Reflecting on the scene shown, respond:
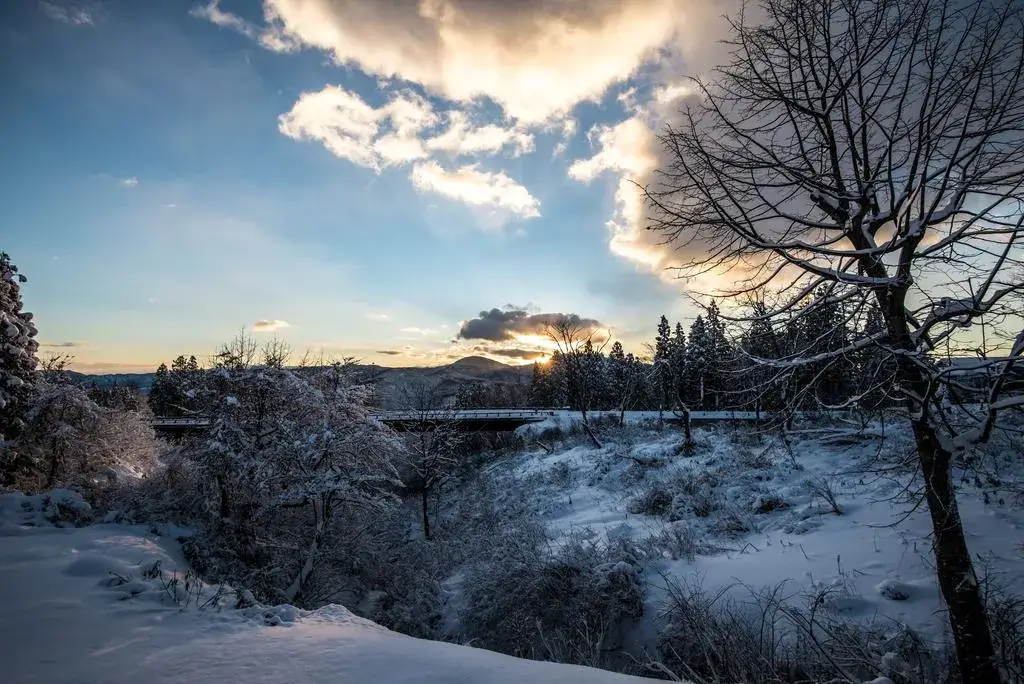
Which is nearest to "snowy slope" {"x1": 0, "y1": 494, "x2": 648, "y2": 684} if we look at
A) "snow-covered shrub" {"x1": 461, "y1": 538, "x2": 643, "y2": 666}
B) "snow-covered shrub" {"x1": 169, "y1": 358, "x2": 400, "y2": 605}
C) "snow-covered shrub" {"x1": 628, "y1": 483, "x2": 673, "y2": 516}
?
"snow-covered shrub" {"x1": 461, "y1": 538, "x2": 643, "y2": 666}

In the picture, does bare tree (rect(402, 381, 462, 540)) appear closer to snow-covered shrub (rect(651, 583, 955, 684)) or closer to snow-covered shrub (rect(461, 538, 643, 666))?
snow-covered shrub (rect(461, 538, 643, 666))

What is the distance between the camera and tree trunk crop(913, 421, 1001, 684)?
3730 mm

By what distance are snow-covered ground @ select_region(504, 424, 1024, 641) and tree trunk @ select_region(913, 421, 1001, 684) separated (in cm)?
32

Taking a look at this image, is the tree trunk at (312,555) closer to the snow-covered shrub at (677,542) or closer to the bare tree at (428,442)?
the bare tree at (428,442)

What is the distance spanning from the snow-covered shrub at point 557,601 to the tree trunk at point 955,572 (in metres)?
5.08

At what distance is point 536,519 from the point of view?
16.5 metres

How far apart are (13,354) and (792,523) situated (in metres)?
28.6

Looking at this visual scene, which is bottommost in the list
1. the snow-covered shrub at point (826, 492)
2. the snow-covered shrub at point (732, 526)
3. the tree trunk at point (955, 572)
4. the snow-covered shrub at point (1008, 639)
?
the snow-covered shrub at point (732, 526)

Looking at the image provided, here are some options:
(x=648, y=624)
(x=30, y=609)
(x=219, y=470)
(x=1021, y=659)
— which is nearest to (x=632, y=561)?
(x=648, y=624)

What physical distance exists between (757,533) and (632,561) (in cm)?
349

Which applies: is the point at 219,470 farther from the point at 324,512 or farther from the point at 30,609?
the point at 30,609

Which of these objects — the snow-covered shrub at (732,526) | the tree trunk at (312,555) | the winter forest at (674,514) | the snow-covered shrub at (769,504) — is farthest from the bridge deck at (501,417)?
the snow-covered shrub at (732,526)

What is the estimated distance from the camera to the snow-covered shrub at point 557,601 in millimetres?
8008

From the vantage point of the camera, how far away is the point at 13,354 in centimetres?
1684
